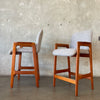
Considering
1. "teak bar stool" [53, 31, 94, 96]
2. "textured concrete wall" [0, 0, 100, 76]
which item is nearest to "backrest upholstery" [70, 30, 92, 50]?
"teak bar stool" [53, 31, 94, 96]

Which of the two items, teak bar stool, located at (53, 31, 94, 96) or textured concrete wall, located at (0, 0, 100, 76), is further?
textured concrete wall, located at (0, 0, 100, 76)

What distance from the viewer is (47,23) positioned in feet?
7.72

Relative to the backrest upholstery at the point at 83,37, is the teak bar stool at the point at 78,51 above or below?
below

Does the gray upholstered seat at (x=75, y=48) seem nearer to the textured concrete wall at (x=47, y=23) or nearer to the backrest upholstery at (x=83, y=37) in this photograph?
the backrest upholstery at (x=83, y=37)

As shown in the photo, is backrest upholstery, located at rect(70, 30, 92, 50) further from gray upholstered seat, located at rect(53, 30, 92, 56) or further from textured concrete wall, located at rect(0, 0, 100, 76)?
textured concrete wall, located at rect(0, 0, 100, 76)

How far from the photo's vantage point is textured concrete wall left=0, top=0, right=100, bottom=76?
2314 millimetres

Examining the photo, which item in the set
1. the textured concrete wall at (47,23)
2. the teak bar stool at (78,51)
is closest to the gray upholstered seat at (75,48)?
the teak bar stool at (78,51)

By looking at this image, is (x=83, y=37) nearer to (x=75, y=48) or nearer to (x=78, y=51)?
(x=75, y=48)

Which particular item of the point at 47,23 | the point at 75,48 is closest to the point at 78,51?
the point at 75,48

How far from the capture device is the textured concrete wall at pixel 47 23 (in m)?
2.31

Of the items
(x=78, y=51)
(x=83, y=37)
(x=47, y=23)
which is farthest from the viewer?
(x=47, y=23)

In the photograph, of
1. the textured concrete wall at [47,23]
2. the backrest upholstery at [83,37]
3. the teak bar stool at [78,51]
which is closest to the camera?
the teak bar stool at [78,51]

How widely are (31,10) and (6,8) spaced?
55 cm

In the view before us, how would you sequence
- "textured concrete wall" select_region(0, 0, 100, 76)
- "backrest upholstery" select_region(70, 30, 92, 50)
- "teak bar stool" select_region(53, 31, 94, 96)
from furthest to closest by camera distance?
"textured concrete wall" select_region(0, 0, 100, 76) < "backrest upholstery" select_region(70, 30, 92, 50) < "teak bar stool" select_region(53, 31, 94, 96)
